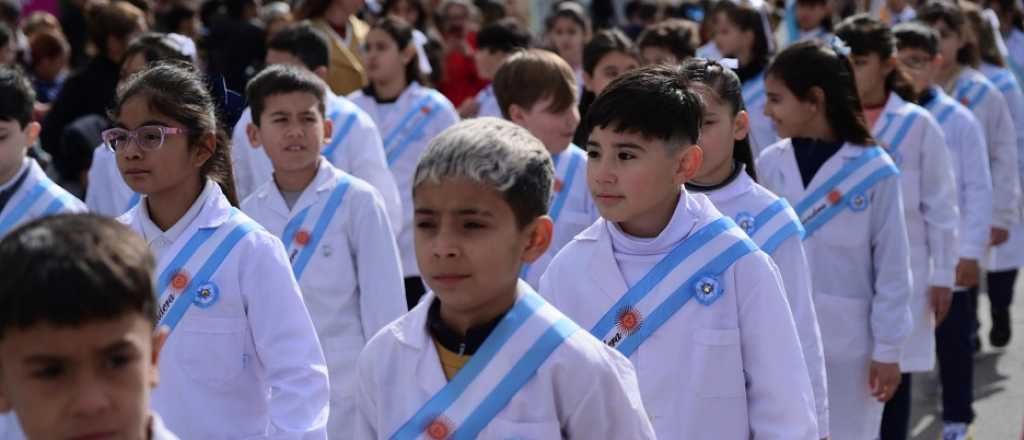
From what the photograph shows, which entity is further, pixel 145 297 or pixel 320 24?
pixel 320 24

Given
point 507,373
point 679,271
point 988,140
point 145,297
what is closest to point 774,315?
point 679,271

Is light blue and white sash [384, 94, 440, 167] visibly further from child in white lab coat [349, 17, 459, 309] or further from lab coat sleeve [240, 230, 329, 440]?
lab coat sleeve [240, 230, 329, 440]

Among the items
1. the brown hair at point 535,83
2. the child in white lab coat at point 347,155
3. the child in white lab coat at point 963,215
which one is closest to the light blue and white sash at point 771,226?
the brown hair at point 535,83

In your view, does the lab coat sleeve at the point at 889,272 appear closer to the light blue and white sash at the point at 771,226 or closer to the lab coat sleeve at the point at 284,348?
the light blue and white sash at the point at 771,226

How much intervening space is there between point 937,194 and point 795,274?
2.42m

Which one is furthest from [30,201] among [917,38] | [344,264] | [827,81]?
[917,38]

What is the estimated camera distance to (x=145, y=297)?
2.79m

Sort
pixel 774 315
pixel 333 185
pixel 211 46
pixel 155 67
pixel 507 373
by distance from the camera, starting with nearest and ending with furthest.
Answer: pixel 507 373 < pixel 774 315 < pixel 155 67 < pixel 333 185 < pixel 211 46

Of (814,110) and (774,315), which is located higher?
(774,315)

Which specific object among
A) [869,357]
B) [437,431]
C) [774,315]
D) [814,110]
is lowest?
[869,357]

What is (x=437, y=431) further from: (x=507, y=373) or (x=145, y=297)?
(x=145, y=297)

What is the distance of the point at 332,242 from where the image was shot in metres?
5.89

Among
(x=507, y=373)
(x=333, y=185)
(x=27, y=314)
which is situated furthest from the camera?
(x=333, y=185)

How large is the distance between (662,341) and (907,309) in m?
2.21
